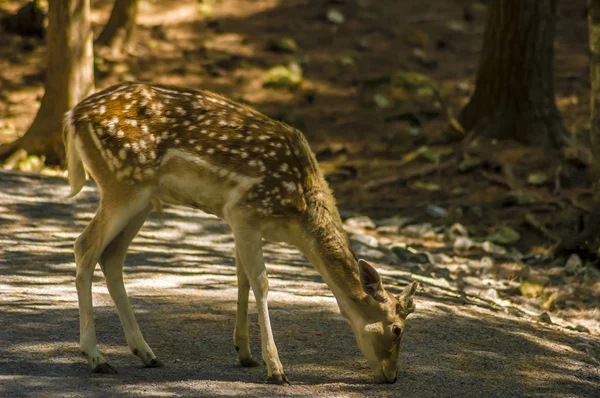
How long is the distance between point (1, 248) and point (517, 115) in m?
8.21

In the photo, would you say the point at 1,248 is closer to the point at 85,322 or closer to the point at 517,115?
the point at 85,322

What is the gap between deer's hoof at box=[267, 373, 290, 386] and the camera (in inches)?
228

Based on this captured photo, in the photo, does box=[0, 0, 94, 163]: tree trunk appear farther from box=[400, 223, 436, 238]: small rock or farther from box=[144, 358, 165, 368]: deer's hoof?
box=[144, 358, 165, 368]: deer's hoof

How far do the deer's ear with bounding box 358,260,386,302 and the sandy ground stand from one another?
0.58m

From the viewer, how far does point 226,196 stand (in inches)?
235

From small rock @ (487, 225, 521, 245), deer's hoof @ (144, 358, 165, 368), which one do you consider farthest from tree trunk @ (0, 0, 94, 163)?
deer's hoof @ (144, 358, 165, 368)

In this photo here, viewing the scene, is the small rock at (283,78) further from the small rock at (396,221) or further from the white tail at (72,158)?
the white tail at (72,158)

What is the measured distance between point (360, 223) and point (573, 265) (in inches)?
114

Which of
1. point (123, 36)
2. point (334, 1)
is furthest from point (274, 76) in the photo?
point (334, 1)

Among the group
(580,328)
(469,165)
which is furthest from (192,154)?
(469,165)

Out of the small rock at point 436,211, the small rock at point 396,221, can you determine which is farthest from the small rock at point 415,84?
the small rock at point 396,221

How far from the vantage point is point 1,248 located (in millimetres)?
9062

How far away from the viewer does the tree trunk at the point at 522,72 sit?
13.9 metres

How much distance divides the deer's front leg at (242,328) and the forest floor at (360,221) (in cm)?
15
